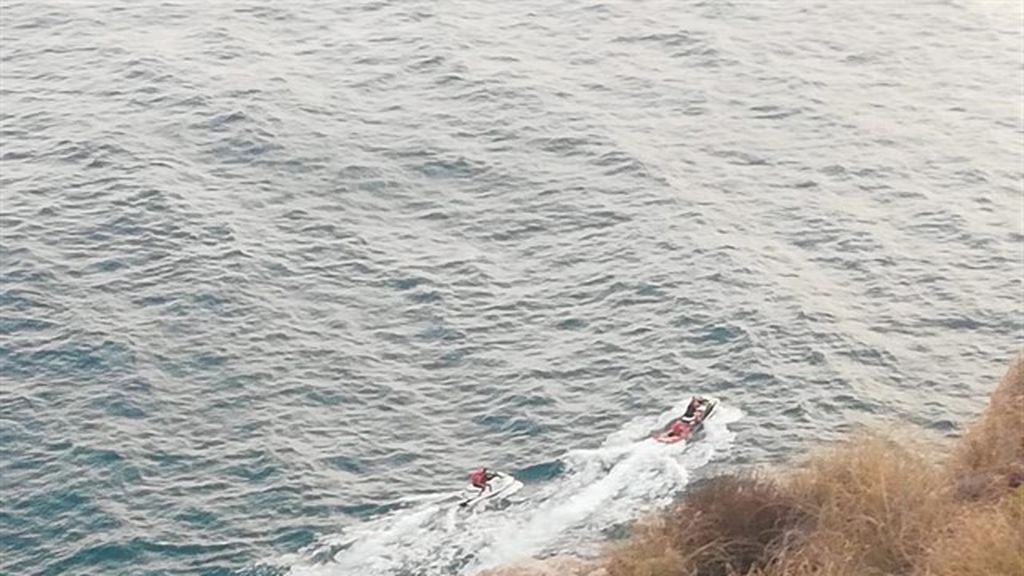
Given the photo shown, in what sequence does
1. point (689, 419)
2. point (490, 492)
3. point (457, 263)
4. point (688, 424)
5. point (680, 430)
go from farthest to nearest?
point (457, 263), point (689, 419), point (688, 424), point (680, 430), point (490, 492)

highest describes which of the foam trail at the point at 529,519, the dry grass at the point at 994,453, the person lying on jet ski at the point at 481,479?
the dry grass at the point at 994,453

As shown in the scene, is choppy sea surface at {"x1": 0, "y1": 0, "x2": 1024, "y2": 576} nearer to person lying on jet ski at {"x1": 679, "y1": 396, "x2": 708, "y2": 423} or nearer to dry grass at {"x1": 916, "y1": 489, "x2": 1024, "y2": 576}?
person lying on jet ski at {"x1": 679, "y1": 396, "x2": 708, "y2": 423}

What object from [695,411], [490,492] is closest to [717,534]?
[490,492]

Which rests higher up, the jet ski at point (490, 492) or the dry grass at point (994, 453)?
the dry grass at point (994, 453)

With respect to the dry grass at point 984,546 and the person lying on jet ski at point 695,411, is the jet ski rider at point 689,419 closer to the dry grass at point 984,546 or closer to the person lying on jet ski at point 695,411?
the person lying on jet ski at point 695,411

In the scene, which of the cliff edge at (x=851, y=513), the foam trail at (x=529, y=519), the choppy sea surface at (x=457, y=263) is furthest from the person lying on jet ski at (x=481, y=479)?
the cliff edge at (x=851, y=513)

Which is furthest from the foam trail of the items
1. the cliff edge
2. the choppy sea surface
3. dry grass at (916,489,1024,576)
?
dry grass at (916,489,1024,576)

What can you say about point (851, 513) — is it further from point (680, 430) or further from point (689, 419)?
point (689, 419)
